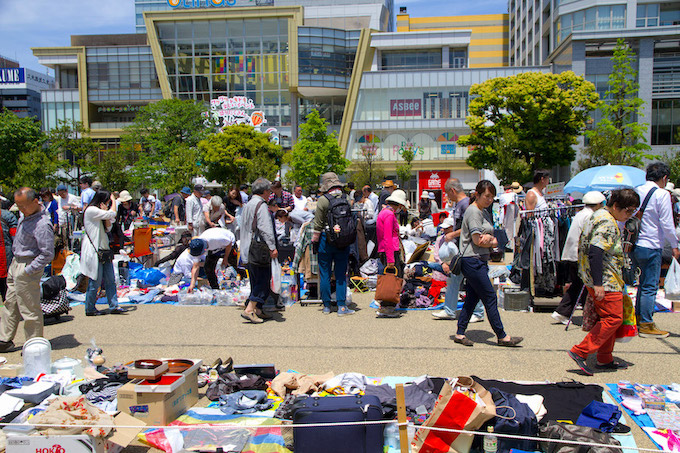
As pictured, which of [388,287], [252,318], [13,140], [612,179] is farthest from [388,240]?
[13,140]

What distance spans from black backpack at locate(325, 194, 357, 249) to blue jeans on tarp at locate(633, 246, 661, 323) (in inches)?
148

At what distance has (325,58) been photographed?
57594mm

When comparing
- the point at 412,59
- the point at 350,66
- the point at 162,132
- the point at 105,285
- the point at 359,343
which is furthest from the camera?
the point at 350,66

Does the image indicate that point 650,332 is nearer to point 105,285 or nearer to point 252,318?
point 252,318

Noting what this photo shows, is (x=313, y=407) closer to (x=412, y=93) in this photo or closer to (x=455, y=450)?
(x=455, y=450)

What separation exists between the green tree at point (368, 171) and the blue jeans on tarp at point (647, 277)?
3392 cm

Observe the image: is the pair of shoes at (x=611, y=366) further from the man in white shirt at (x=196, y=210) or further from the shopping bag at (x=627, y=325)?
the man in white shirt at (x=196, y=210)

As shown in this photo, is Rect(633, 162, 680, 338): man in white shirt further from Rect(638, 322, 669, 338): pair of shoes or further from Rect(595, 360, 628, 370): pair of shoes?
Rect(595, 360, 628, 370): pair of shoes

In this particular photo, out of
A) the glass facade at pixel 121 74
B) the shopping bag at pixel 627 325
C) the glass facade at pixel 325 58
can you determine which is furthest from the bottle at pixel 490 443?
the glass facade at pixel 121 74

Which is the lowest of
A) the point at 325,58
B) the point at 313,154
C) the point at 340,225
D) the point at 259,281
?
the point at 259,281

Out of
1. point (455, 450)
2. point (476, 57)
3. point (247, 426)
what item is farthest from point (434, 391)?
point (476, 57)

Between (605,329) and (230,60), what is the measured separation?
59745 millimetres

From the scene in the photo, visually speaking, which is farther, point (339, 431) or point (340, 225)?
point (340, 225)

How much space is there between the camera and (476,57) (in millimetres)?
82125
